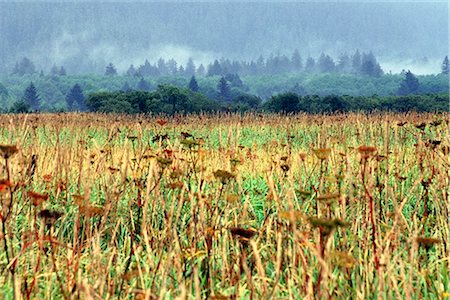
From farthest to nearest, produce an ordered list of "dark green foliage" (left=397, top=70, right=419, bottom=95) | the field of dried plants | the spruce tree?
the spruce tree → "dark green foliage" (left=397, top=70, right=419, bottom=95) → the field of dried plants

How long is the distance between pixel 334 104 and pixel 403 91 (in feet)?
272

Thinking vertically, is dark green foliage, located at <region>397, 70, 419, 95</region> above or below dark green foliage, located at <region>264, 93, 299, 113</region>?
above

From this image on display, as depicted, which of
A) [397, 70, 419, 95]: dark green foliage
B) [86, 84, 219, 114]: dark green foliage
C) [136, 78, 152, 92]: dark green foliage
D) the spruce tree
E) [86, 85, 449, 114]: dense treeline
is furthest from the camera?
[136, 78, 152, 92]: dark green foliage

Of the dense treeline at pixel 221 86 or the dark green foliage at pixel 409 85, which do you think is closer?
the dark green foliage at pixel 409 85

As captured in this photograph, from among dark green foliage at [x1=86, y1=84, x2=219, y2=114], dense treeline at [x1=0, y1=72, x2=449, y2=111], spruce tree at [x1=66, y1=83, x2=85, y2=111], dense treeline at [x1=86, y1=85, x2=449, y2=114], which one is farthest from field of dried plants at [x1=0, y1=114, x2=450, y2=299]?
spruce tree at [x1=66, y1=83, x2=85, y2=111]

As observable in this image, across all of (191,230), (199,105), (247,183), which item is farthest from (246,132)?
(199,105)

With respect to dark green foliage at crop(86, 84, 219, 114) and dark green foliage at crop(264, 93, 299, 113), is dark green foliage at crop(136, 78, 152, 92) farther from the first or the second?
dark green foliage at crop(264, 93, 299, 113)

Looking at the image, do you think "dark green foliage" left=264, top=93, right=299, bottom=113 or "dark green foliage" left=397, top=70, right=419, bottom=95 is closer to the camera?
"dark green foliage" left=264, top=93, right=299, bottom=113

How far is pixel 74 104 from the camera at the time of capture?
13450 centimetres

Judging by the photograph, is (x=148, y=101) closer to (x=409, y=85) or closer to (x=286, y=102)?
(x=286, y=102)

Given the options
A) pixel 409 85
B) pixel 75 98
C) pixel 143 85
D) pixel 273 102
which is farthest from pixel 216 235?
pixel 143 85

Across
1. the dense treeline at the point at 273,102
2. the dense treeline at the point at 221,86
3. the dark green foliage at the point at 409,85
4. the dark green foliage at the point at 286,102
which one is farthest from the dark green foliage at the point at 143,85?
the dark green foliage at the point at 286,102

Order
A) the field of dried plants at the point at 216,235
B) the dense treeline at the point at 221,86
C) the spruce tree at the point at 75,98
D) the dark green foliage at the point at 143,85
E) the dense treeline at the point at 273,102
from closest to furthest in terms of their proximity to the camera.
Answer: the field of dried plants at the point at 216,235 < the dense treeline at the point at 273,102 < the dense treeline at the point at 221,86 < the spruce tree at the point at 75,98 < the dark green foliage at the point at 143,85

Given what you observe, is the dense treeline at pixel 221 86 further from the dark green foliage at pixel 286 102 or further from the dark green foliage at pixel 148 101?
the dark green foliage at pixel 286 102
